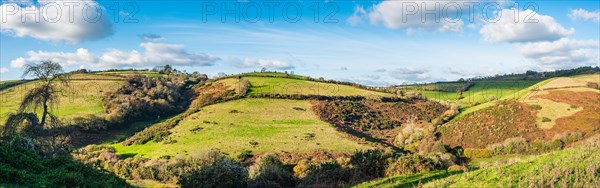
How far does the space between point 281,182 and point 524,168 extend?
69.2 feet

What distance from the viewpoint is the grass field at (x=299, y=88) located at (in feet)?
301

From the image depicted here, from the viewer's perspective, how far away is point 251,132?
63.1 m

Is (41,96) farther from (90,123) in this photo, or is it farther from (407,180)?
(90,123)

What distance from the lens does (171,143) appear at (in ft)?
198

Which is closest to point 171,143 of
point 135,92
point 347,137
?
point 347,137

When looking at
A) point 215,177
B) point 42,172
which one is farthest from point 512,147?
point 42,172

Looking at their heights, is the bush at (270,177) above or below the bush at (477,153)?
above

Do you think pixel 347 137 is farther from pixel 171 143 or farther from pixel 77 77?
pixel 77 77

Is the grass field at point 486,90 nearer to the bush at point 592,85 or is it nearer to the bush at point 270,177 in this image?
the bush at point 592,85

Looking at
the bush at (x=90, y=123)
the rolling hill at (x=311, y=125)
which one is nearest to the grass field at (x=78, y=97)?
the rolling hill at (x=311, y=125)

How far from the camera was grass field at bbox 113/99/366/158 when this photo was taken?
2208 inches

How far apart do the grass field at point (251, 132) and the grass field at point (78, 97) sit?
2471 centimetres

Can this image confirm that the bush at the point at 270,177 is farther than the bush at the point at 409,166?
Yes

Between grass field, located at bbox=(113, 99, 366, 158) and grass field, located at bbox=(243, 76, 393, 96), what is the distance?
36.3ft
